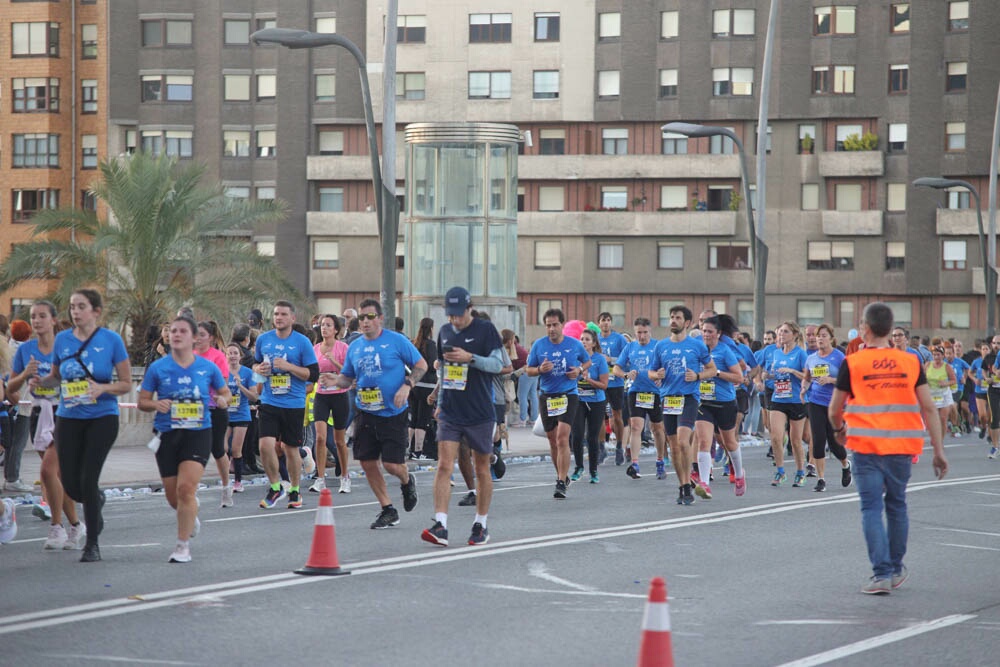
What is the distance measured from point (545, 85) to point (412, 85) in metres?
5.48

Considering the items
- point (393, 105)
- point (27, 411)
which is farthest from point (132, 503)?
point (393, 105)

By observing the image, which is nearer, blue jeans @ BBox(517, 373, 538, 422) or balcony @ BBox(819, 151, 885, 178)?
blue jeans @ BBox(517, 373, 538, 422)

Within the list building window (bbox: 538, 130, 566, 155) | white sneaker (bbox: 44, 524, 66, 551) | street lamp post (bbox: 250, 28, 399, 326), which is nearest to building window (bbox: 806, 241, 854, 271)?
building window (bbox: 538, 130, 566, 155)

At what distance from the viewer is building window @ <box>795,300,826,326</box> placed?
210 ft

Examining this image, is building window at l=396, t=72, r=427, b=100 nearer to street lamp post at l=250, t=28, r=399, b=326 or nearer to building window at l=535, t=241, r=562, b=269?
building window at l=535, t=241, r=562, b=269

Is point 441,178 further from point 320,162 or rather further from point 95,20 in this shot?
point 95,20

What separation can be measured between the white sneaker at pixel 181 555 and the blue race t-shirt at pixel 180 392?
85 cm

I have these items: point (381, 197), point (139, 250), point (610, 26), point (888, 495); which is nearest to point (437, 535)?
point (888, 495)

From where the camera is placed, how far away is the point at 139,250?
33656 mm

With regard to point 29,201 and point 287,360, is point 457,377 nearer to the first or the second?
point 287,360

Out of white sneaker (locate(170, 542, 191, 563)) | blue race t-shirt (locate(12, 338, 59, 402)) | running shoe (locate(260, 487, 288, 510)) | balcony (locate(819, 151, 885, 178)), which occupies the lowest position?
running shoe (locate(260, 487, 288, 510))

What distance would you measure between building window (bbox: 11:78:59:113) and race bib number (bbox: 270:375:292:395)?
58.0m

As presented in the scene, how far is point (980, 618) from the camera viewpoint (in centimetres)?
925

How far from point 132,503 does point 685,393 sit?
588 centimetres
